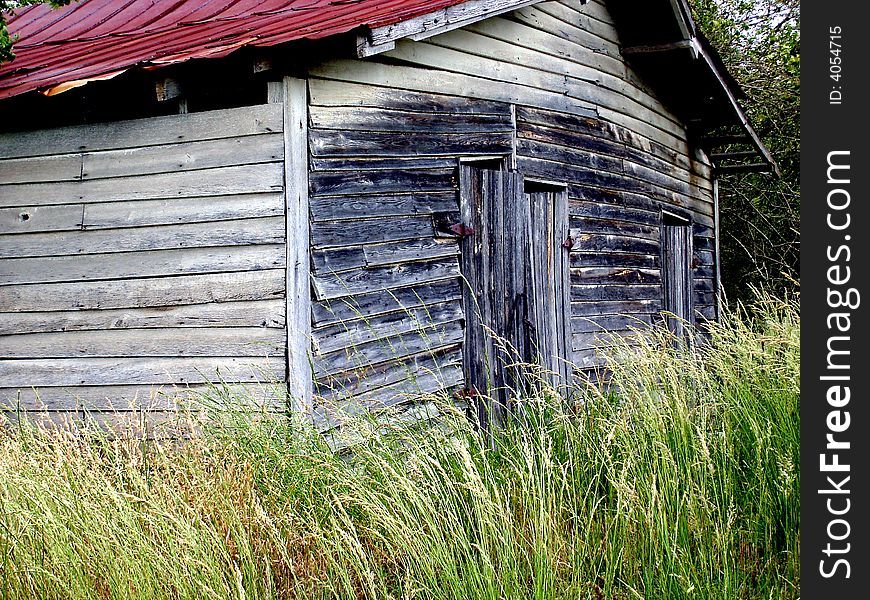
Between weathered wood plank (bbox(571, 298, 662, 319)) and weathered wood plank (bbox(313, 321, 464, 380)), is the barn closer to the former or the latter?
weathered wood plank (bbox(313, 321, 464, 380))

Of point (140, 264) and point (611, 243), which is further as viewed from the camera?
point (611, 243)

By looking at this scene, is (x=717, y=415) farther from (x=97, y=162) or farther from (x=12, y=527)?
(x=97, y=162)

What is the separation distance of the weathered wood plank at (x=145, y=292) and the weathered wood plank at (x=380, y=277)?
31cm

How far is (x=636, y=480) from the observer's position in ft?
13.2

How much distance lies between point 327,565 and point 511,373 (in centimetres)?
395

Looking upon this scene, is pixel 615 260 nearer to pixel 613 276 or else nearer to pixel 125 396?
pixel 613 276

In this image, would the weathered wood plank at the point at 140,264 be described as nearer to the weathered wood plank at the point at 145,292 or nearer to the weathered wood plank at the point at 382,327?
the weathered wood plank at the point at 145,292

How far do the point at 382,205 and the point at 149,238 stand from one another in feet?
5.28

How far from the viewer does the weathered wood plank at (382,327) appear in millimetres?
6211

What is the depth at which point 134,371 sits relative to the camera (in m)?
6.50

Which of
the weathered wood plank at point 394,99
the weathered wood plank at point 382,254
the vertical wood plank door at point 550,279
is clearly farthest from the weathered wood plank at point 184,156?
the vertical wood plank door at point 550,279

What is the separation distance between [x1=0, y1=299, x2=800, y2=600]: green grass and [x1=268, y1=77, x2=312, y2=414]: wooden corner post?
4.48 ft

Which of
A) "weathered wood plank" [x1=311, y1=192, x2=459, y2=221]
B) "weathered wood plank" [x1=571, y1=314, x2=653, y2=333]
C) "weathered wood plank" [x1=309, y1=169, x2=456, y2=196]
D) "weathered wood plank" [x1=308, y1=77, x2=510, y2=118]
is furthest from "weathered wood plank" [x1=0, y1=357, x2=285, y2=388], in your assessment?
"weathered wood plank" [x1=571, y1=314, x2=653, y2=333]

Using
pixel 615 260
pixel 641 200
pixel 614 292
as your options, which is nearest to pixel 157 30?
pixel 615 260
